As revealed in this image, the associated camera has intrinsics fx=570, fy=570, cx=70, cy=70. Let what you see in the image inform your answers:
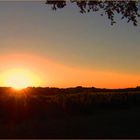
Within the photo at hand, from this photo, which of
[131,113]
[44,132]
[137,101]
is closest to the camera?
[44,132]

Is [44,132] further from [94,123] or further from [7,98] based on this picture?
[7,98]

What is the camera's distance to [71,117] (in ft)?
120

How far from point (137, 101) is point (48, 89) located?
38250mm

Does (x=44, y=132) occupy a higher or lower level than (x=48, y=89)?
lower

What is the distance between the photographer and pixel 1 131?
29688mm

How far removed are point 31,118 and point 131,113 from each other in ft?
23.4

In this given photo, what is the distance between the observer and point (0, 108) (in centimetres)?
3659

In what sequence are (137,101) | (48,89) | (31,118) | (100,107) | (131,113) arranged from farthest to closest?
(48,89)
(137,101)
(100,107)
(131,113)
(31,118)

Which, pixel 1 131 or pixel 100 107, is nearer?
pixel 1 131

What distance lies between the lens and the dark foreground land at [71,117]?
2867cm

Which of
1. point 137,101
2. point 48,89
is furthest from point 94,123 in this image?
point 48,89

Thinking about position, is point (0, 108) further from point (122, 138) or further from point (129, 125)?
point (122, 138)

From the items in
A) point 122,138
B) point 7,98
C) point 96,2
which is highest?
point 96,2

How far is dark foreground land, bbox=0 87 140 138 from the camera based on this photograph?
28.7 m
